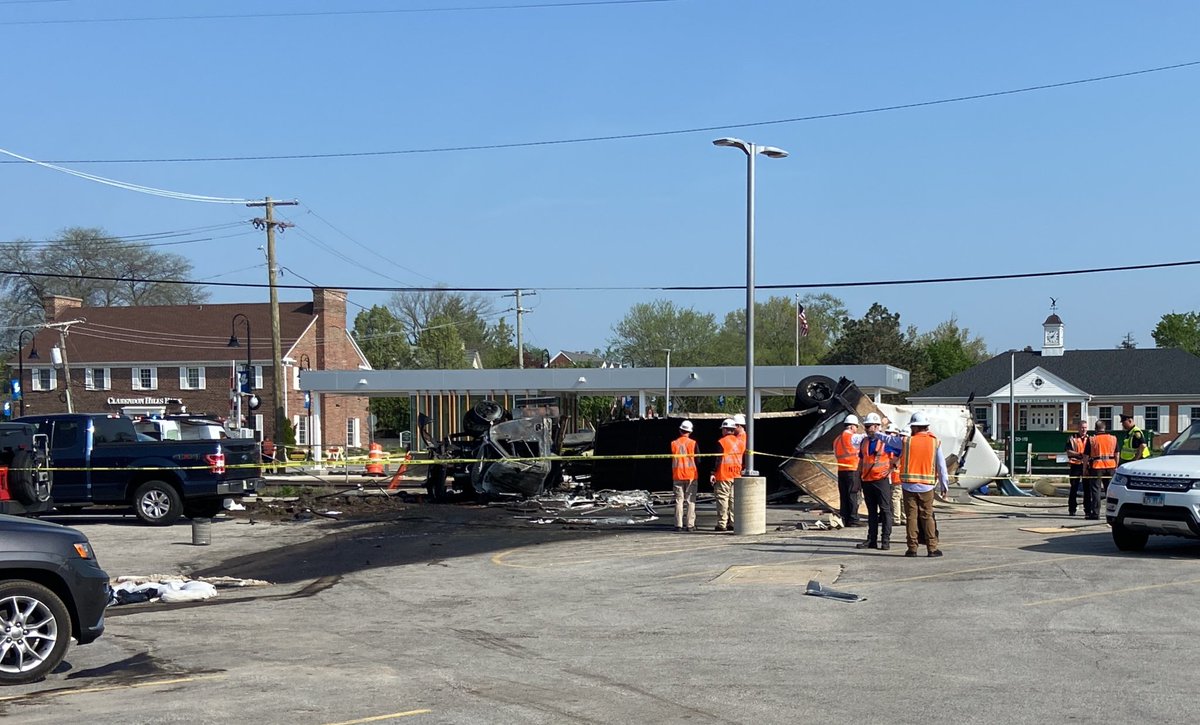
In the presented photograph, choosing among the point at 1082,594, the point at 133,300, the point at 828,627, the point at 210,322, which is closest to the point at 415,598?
the point at 828,627

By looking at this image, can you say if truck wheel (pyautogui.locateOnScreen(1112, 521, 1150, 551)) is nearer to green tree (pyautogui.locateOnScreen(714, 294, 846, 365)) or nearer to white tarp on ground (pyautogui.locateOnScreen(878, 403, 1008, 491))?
white tarp on ground (pyautogui.locateOnScreen(878, 403, 1008, 491))

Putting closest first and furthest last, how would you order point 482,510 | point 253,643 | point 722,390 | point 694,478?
point 253,643, point 694,478, point 482,510, point 722,390

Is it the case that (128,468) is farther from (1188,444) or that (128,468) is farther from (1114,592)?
(1188,444)

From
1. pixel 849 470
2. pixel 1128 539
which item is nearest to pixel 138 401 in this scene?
pixel 849 470

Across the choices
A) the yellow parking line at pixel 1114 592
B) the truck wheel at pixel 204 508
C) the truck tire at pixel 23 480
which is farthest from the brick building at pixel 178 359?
the yellow parking line at pixel 1114 592

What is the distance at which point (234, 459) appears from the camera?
880 inches

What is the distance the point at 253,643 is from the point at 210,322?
65.0m

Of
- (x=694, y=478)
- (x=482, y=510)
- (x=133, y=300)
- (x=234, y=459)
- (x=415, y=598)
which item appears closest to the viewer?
(x=415, y=598)

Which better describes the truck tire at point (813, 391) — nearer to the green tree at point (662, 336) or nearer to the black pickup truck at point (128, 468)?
the black pickup truck at point (128, 468)

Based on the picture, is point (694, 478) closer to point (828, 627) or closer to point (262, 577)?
point (262, 577)

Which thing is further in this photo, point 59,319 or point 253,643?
point 59,319

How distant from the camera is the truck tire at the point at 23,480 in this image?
48.9 ft

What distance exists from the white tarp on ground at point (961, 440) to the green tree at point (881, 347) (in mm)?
56347

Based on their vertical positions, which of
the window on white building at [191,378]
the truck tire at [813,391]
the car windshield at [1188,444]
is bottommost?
the car windshield at [1188,444]
